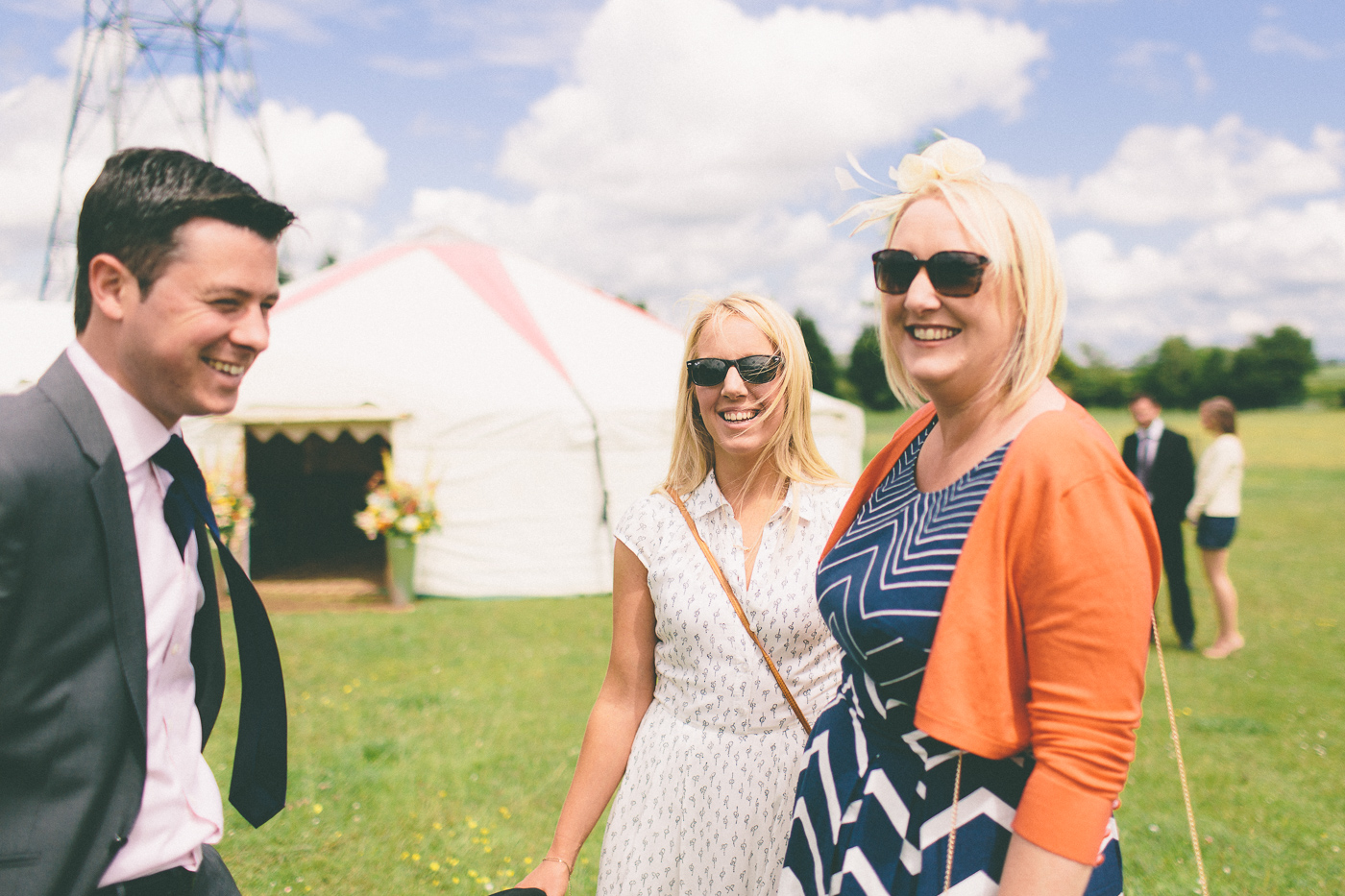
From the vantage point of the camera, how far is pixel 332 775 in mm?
4672

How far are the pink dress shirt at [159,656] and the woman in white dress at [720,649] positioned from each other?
715 mm

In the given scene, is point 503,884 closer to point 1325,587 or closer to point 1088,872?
point 1088,872

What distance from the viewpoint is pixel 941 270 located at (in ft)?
4.23

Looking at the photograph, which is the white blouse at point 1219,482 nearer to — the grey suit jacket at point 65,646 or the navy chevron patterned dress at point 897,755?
the navy chevron patterned dress at point 897,755

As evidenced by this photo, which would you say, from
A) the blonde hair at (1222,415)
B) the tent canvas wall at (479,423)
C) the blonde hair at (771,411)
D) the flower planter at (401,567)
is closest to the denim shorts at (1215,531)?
the blonde hair at (1222,415)

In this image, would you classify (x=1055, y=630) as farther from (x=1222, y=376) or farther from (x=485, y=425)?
(x=1222, y=376)

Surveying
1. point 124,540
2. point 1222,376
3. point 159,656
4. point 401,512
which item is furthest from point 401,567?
point 1222,376

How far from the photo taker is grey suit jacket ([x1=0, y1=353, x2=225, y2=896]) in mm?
1078

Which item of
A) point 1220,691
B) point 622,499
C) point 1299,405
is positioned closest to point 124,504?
point 1220,691

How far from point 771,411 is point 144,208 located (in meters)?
1.31

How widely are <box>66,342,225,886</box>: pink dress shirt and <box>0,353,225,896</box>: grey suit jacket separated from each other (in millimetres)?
51

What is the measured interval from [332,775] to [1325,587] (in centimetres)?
1083

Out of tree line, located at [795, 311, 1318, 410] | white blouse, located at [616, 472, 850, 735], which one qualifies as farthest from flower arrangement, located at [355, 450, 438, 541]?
tree line, located at [795, 311, 1318, 410]

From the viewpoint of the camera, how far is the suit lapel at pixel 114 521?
3.82 ft
